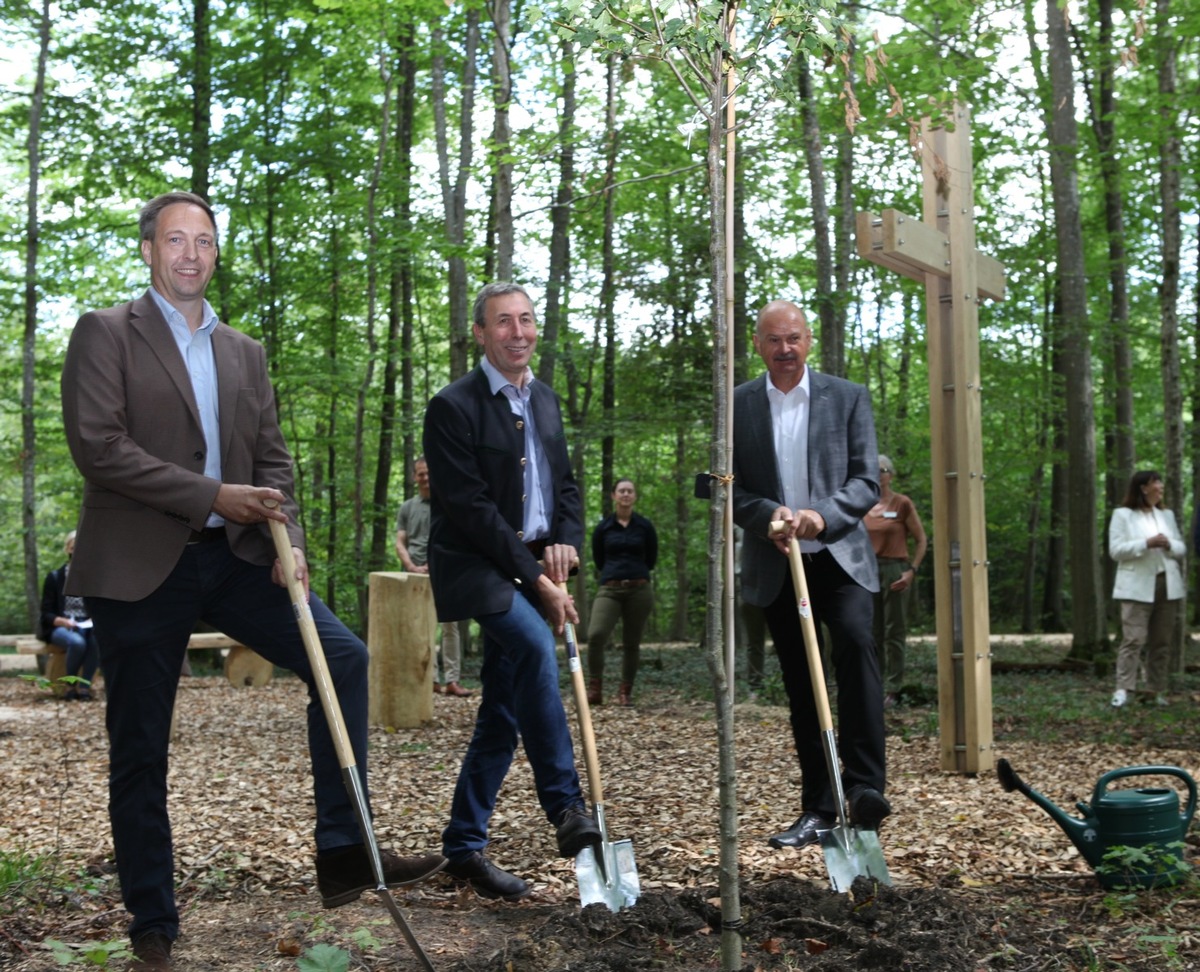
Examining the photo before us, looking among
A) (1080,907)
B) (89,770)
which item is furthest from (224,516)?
(89,770)

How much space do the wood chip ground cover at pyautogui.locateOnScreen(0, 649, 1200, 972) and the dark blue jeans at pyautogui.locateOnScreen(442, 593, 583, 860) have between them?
29 cm

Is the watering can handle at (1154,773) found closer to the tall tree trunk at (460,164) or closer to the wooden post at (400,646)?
the wooden post at (400,646)

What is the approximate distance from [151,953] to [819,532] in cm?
260

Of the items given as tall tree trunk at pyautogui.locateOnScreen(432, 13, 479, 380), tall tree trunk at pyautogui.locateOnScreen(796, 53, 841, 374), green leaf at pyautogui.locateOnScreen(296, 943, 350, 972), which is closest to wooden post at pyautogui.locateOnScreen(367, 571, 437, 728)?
tall tree trunk at pyautogui.locateOnScreen(432, 13, 479, 380)

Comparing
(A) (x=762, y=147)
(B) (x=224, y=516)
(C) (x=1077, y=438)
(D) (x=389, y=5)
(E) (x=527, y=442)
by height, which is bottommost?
(B) (x=224, y=516)

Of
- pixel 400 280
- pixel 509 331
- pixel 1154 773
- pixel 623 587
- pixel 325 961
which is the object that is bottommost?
pixel 325 961

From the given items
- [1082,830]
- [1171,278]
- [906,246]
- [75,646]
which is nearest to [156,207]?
[1082,830]

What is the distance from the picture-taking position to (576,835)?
12.4ft

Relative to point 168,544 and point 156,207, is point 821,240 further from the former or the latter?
point 168,544

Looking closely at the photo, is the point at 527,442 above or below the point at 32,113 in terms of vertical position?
below

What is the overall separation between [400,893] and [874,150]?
16.0 metres

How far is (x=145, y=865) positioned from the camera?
3.43 m

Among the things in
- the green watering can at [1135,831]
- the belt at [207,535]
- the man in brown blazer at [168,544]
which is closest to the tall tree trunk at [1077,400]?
the green watering can at [1135,831]

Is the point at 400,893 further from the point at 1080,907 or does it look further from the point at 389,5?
the point at 389,5
